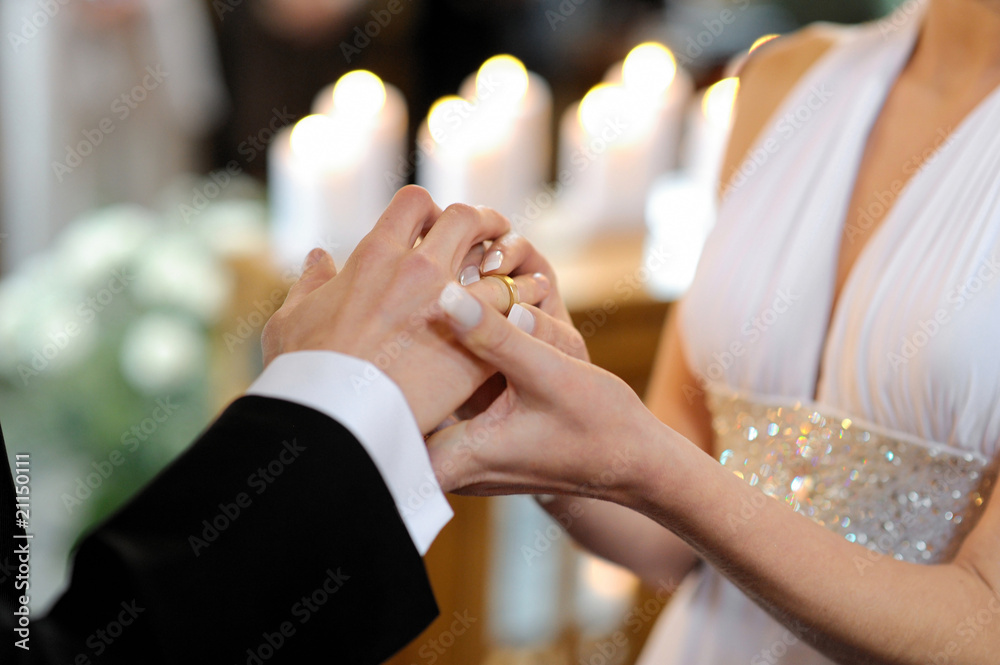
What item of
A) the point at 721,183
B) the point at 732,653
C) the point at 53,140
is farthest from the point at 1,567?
the point at 53,140

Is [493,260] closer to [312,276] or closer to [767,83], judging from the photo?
[312,276]

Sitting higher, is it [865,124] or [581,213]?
[865,124]

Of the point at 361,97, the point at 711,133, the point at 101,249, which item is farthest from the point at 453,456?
the point at 711,133

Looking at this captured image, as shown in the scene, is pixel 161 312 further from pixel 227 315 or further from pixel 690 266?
pixel 690 266

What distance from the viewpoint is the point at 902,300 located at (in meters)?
0.81

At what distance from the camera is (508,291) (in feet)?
2.30

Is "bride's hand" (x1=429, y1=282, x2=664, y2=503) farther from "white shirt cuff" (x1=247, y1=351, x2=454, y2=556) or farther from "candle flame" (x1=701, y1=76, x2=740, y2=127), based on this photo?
"candle flame" (x1=701, y1=76, x2=740, y2=127)

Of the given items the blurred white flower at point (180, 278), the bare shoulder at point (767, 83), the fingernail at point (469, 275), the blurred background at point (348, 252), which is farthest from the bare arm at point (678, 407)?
the blurred white flower at point (180, 278)

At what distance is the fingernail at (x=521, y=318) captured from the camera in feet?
2.22

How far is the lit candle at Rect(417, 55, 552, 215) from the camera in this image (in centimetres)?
180

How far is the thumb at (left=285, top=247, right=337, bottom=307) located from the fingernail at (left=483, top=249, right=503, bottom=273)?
0.39 ft

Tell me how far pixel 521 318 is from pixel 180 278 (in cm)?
107

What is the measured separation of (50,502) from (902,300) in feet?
4.75

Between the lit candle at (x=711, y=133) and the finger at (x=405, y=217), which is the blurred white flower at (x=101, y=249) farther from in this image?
the lit candle at (x=711, y=133)
